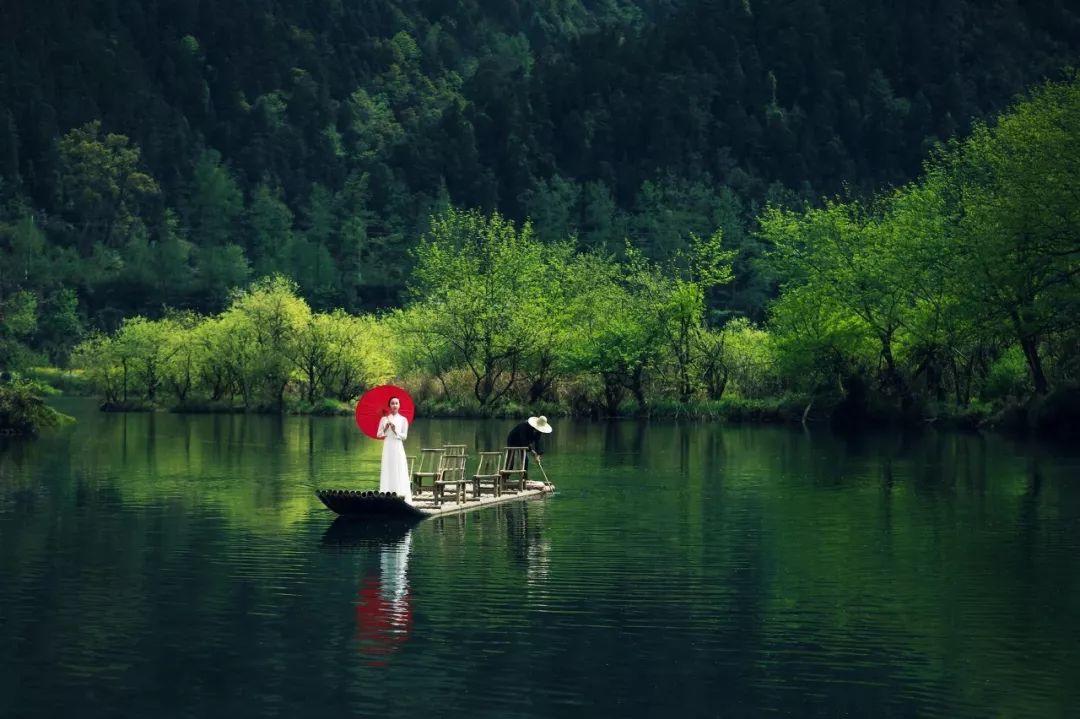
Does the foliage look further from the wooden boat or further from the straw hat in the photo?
the wooden boat

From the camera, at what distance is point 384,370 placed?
4222 inches

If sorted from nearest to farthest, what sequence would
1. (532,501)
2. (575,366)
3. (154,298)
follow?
(532,501) → (575,366) → (154,298)

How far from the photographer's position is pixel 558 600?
88.1 ft

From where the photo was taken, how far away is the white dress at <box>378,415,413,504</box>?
37.2 meters

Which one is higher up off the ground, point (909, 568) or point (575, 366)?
point (575, 366)

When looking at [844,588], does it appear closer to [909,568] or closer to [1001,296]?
[909,568]

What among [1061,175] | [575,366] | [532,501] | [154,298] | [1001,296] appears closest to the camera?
[532,501]

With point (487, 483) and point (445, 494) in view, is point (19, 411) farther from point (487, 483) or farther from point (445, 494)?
point (445, 494)

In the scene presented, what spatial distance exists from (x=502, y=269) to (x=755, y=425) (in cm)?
2465

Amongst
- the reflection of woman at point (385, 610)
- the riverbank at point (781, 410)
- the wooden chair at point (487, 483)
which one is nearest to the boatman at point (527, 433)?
the wooden chair at point (487, 483)

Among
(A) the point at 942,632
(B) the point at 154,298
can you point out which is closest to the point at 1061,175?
(A) the point at 942,632

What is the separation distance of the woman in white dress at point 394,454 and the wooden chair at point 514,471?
21.3 ft

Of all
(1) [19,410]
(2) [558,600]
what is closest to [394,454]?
(2) [558,600]

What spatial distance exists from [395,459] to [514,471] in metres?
8.04
